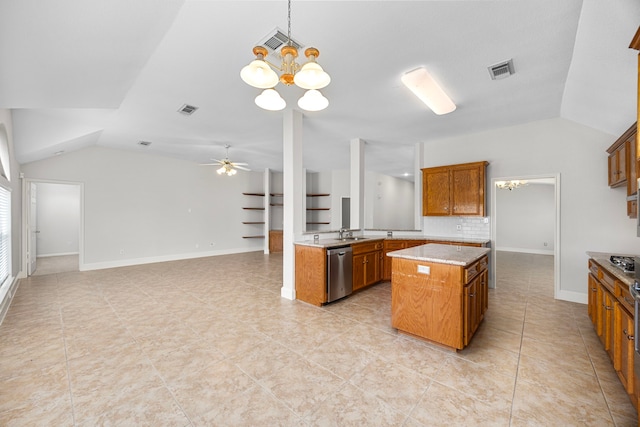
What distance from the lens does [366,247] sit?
4.57 meters

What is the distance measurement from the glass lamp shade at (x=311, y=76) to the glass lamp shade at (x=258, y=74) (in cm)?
16

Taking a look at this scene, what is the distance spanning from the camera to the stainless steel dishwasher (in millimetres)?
3766

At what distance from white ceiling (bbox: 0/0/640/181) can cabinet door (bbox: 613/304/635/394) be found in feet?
6.63

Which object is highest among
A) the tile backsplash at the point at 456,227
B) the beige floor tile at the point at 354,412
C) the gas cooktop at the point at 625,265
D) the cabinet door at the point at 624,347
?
the tile backsplash at the point at 456,227

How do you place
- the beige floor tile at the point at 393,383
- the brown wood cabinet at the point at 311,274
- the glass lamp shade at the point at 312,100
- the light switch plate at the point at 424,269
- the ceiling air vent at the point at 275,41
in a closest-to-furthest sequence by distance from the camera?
the beige floor tile at the point at 393,383
the glass lamp shade at the point at 312,100
the ceiling air vent at the point at 275,41
the light switch plate at the point at 424,269
the brown wood cabinet at the point at 311,274

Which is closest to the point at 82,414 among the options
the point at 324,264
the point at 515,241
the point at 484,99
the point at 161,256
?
the point at 324,264

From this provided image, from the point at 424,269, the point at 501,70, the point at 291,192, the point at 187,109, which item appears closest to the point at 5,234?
the point at 187,109

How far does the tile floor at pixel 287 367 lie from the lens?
1.73 meters

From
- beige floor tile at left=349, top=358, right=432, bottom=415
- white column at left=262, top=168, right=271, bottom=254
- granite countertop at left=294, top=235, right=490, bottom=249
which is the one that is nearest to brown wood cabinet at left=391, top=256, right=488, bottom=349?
beige floor tile at left=349, top=358, right=432, bottom=415

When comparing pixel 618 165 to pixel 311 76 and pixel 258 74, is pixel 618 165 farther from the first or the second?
pixel 258 74

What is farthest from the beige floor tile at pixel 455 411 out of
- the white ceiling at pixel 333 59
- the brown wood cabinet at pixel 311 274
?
the white ceiling at pixel 333 59

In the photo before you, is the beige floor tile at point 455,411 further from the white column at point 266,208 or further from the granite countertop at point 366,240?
the white column at point 266,208

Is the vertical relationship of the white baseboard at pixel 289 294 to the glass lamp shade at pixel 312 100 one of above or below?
below

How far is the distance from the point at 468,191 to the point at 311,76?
4067 millimetres
